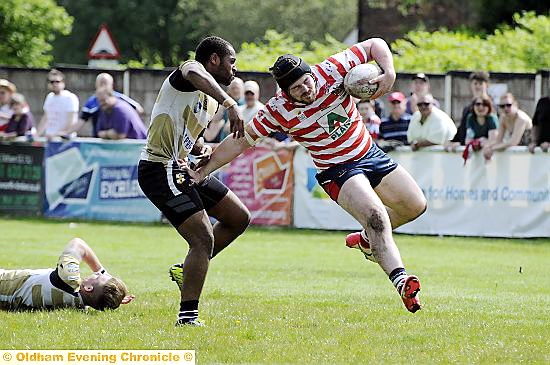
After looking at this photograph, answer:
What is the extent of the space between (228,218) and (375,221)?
1426mm

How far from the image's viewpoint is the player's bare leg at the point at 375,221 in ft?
28.4

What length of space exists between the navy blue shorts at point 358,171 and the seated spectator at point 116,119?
1001 cm

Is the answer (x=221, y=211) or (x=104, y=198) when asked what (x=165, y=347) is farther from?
(x=104, y=198)

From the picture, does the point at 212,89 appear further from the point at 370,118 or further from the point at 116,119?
the point at 116,119

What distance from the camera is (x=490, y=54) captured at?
24.4 meters

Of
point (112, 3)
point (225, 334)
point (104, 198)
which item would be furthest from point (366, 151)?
point (112, 3)

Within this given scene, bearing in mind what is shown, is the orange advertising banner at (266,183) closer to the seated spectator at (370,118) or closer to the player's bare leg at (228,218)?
the seated spectator at (370,118)

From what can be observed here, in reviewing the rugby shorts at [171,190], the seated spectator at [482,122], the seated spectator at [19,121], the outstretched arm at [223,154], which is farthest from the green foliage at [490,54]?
the rugby shorts at [171,190]

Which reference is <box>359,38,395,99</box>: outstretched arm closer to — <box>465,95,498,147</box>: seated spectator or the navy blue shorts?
the navy blue shorts

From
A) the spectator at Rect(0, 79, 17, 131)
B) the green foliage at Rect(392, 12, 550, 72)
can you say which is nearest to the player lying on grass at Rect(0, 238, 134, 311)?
the spectator at Rect(0, 79, 17, 131)

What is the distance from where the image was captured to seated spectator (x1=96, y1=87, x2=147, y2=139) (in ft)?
62.3

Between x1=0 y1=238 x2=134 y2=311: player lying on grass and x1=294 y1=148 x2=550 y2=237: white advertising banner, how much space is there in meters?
8.42

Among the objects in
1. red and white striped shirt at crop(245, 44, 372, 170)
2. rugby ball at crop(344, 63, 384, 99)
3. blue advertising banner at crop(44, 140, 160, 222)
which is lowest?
blue advertising banner at crop(44, 140, 160, 222)

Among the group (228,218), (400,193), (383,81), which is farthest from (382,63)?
(228,218)
